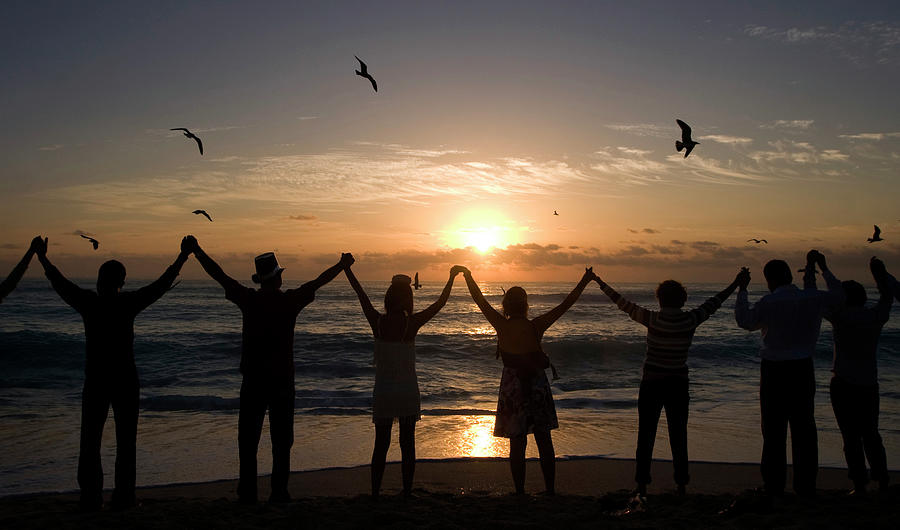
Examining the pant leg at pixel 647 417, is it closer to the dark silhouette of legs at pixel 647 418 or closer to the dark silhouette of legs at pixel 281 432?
the dark silhouette of legs at pixel 647 418

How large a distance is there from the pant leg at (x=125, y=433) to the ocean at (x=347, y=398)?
7.39 feet

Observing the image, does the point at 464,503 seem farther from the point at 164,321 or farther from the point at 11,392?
the point at 164,321

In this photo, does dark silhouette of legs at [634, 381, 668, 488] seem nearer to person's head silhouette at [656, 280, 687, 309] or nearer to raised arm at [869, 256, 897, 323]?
person's head silhouette at [656, 280, 687, 309]

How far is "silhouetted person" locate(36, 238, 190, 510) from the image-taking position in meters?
4.88

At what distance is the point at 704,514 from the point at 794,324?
1658mm

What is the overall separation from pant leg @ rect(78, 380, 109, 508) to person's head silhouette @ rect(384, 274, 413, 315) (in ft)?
7.52

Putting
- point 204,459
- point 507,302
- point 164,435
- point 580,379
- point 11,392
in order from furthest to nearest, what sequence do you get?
point 580,379 < point 11,392 < point 164,435 < point 204,459 < point 507,302

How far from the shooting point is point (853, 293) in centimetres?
542

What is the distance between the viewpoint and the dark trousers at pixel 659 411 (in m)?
5.32

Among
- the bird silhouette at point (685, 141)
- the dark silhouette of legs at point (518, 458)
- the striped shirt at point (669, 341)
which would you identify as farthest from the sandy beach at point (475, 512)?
the bird silhouette at point (685, 141)

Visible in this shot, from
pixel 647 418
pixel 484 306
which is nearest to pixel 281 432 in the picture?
pixel 484 306

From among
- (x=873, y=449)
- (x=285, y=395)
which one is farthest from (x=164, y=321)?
(x=873, y=449)

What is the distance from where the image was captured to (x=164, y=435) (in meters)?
9.51

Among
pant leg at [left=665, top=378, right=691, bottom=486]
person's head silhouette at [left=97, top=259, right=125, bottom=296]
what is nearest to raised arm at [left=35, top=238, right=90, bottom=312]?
person's head silhouette at [left=97, top=259, right=125, bottom=296]
